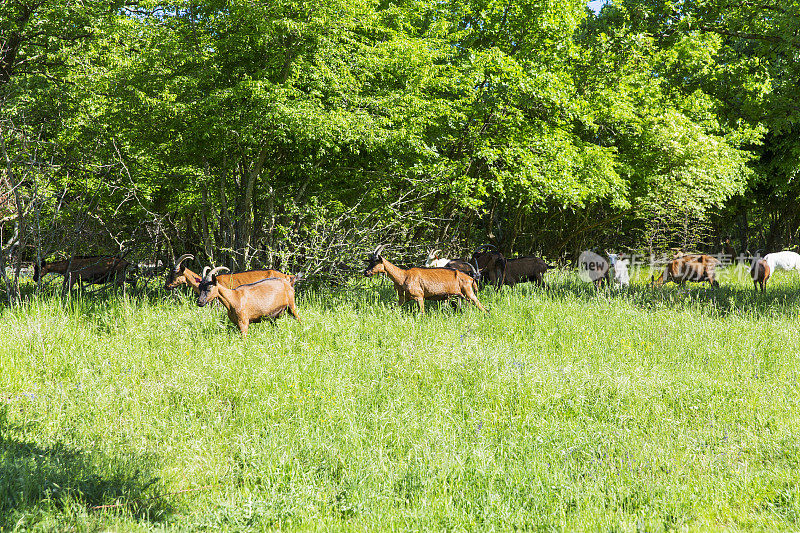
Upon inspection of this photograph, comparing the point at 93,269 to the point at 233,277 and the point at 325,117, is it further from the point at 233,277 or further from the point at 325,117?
the point at 325,117

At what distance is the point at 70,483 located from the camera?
436 centimetres

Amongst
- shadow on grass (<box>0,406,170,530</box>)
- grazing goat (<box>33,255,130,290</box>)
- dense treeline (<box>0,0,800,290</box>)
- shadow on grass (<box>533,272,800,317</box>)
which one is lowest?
shadow on grass (<box>0,406,170,530</box>)

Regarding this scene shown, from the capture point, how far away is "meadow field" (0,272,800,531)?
4305 mm

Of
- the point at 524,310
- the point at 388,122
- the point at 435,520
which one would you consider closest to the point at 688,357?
the point at 524,310

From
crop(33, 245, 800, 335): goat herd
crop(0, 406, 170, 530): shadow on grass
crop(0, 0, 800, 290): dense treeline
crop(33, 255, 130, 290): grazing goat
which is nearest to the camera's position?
crop(0, 406, 170, 530): shadow on grass

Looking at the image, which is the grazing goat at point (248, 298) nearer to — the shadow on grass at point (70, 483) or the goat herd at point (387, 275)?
the goat herd at point (387, 275)

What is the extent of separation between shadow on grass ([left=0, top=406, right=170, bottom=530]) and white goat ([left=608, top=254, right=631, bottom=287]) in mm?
12321

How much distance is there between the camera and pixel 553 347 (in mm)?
8602

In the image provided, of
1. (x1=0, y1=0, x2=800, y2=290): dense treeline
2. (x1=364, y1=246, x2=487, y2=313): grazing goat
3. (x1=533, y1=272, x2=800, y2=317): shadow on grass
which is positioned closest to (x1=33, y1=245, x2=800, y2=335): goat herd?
(x1=364, y1=246, x2=487, y2=313): grazing goat

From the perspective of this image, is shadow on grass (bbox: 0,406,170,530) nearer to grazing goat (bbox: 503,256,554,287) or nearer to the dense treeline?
the dense treeline

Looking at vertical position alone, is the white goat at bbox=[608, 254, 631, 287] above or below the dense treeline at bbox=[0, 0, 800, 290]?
below

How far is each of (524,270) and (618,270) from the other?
106 inches

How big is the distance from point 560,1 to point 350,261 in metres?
9.48

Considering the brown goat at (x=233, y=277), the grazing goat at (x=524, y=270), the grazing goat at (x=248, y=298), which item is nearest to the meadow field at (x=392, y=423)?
the grazing goat at (x=248, y=298)
